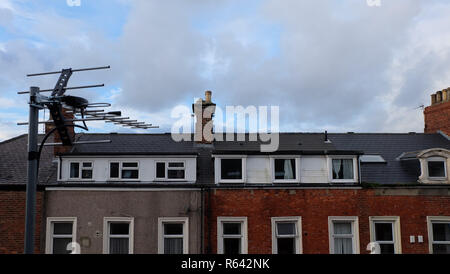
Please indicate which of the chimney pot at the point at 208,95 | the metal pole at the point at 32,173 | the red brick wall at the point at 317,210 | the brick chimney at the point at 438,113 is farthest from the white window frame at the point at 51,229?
the brick chimney at the point at 438,113

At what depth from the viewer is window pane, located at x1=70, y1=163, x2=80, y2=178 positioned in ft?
72.4

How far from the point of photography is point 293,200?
853 inches

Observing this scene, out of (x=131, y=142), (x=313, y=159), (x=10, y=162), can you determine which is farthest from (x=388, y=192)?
(x=10, y=162)

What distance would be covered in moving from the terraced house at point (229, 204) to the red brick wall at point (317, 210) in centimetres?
5

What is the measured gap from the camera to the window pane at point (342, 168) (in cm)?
2230

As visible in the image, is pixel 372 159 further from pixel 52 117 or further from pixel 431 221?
pixel 52 117

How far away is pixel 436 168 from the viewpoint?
23.0 meters

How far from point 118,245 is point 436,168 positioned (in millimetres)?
16869

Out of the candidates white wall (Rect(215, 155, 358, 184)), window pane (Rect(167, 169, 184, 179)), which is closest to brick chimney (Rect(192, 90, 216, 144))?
window pane (Rect(167, 169, 184, 179))

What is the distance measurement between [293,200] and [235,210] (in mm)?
2942

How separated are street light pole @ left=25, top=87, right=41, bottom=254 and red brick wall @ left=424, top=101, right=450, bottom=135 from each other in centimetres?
2502

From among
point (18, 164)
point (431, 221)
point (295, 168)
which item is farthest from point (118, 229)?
point (431, 221)
